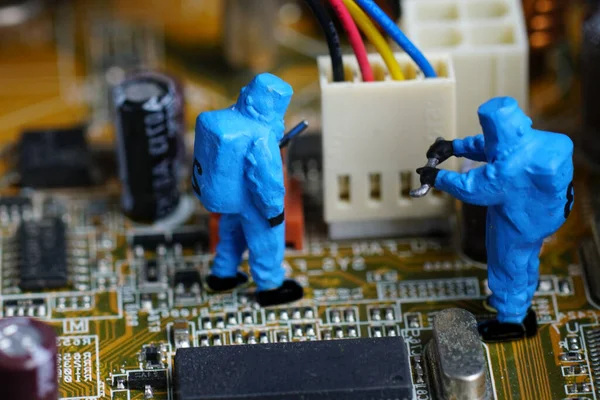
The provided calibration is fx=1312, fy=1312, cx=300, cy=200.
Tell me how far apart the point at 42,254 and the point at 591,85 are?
2.76m

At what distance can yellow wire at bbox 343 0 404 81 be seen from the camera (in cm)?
569

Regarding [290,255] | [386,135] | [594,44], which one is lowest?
[290,255]

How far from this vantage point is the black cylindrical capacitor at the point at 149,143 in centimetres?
602

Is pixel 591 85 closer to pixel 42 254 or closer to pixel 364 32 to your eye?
pixel 364 32

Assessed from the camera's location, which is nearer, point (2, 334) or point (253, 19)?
point (2, 334)

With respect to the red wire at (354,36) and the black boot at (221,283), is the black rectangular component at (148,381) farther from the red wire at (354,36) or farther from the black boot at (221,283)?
the red wire at (354,36)

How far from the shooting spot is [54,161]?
649 centimetres

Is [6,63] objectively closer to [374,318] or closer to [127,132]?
[127,132]

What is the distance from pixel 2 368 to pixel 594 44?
3221mm

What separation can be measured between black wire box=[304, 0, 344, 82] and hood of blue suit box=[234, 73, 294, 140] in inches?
18.0

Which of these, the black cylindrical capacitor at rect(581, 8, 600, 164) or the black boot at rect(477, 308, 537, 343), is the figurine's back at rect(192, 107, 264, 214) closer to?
the black boot at rect(477, 308, 537, 343)

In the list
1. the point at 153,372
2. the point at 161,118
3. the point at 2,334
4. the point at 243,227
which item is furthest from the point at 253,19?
the point at 2,334

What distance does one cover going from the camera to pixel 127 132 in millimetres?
6055

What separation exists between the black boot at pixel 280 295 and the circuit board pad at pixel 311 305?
0.11 ft
